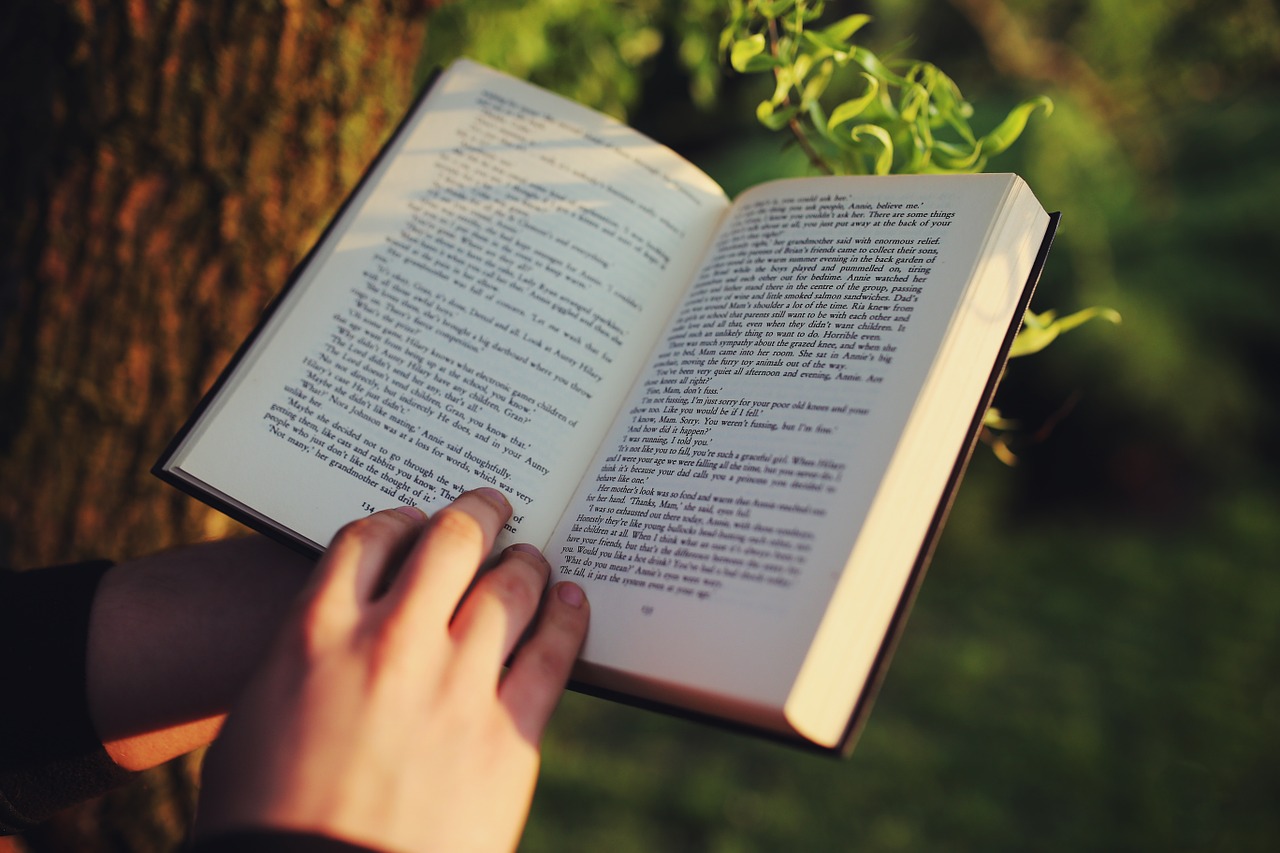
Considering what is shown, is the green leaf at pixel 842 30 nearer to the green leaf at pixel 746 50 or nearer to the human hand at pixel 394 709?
the green leaf at pixel 746 50

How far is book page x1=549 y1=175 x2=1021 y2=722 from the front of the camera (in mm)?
893

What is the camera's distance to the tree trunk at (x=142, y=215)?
4.69 ft

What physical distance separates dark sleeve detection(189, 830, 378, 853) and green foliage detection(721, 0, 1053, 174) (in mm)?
954

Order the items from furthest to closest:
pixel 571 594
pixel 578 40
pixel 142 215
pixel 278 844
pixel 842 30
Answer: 1. pixel 578 40
2. pixel 142 215
3. pixel 842 30
4. pixel 571 594
5. pixel 278 844

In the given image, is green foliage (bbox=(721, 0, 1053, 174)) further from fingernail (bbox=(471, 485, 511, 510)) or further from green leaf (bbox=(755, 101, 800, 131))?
fingernail (bbox=(471, 485, 511, 510))

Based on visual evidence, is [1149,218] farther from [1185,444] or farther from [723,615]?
[723,615]

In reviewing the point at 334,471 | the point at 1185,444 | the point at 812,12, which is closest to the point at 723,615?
the point at 334,471

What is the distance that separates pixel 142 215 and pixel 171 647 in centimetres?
78

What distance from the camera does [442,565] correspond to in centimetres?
Result: 85

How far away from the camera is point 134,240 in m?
1.49

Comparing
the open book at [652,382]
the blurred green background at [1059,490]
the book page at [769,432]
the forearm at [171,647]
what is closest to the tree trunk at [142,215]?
the blurred green background at [1059,490]

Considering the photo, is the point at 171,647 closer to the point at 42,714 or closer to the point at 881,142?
the point at 42,714

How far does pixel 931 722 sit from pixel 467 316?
106 inches

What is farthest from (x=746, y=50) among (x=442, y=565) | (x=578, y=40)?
(x=578, y=40)
